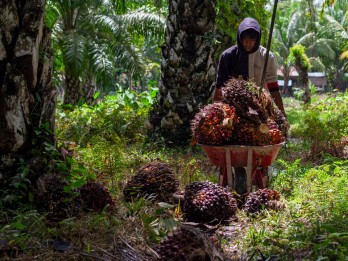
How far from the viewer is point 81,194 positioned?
3961 millimetres

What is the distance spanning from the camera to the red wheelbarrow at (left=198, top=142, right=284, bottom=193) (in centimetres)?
434

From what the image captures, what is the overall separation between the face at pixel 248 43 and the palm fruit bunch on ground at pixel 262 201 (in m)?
1.60

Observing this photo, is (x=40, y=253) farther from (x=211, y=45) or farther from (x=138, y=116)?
(x=138, y=116)

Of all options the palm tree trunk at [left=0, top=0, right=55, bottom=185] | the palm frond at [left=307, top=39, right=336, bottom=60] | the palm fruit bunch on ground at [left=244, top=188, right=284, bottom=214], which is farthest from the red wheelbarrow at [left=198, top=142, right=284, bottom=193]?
the palm frond at [left=307, top=39, right=336, bottom=60]

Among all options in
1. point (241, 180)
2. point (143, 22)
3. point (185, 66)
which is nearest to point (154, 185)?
point (241, 180)

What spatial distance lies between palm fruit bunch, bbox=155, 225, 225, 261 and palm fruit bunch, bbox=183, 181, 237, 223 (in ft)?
2.92

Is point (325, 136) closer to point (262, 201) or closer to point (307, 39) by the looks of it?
point (262, 201)

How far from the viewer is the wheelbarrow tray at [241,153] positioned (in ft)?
14.2

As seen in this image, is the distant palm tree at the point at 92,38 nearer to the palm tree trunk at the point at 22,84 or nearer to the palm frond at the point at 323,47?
the palm tree trunk at the point at 22,84

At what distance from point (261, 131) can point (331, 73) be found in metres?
52.5

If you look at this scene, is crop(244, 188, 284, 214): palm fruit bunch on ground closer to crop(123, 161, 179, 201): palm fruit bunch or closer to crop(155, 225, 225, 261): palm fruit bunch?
crop(123, 161, 179, 201): palm fruit bunch

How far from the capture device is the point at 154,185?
451 centimetres

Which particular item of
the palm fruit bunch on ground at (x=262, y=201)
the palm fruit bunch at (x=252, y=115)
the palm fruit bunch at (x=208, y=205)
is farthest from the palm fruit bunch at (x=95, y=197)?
the palm fruit bunch at (x=252, y=115)

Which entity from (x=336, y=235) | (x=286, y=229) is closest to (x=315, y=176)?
(x=286, y=229)
